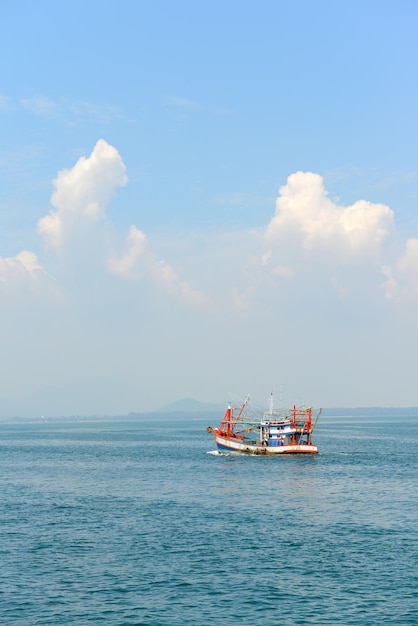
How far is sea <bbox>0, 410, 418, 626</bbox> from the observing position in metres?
38.3

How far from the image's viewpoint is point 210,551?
2019 inches

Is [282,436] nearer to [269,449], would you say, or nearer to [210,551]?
[269,449]

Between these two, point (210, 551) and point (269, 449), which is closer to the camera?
point (210, 551)

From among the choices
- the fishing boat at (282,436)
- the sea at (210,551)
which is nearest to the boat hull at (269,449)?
the fishing boat at (282,436)

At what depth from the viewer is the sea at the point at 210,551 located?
38.3 meters

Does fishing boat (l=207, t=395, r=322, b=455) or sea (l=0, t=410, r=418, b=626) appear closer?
sea (l=0, t=410, r=418, b=626)

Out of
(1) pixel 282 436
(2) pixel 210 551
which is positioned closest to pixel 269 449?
(1) pixel 282 436

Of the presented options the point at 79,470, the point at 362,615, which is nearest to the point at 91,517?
the point at 362,615

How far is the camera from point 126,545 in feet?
175

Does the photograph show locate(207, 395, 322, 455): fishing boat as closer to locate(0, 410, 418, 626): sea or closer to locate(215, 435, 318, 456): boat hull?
locate(215, 435, 318, 456): boat hull

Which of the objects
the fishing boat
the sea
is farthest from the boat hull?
the sea

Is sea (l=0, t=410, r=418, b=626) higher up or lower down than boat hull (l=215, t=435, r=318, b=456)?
lower down

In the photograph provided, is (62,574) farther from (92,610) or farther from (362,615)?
(362,615)

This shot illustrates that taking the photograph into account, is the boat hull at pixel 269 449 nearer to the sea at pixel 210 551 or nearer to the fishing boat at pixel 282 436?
the fishing boat at pixel 282 436
